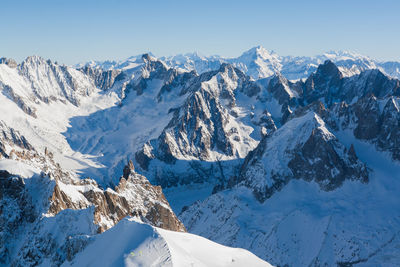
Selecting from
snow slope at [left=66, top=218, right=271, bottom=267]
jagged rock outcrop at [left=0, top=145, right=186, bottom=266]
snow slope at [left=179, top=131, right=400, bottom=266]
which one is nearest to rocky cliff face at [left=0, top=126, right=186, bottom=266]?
jagged rock outcrop at [left=0, top=145, right=186, bottom=266]

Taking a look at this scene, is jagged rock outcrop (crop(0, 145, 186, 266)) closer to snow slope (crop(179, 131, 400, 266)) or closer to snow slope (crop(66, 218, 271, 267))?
snow slope (crop(66, 218, 271, 267))


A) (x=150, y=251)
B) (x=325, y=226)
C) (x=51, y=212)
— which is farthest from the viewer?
(x=325, y=226)

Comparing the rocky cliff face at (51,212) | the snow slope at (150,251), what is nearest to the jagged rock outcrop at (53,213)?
the rocky cliff face at (51,212)

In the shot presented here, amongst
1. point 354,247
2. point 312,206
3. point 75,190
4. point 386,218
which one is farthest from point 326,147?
point 75,190

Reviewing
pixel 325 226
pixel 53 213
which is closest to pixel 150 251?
pixel 53 213

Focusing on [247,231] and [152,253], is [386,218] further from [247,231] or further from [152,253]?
[152,253]

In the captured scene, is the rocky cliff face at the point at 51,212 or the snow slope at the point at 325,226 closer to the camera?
the rocky cliff face at the point at 51,212

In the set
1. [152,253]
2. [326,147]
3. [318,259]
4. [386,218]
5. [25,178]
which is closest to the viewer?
[152,253]

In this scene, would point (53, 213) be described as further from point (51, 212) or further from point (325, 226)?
point (325, 226)

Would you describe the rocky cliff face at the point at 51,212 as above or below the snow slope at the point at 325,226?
above

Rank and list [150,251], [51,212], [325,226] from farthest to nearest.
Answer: [325,226] < [51,212] < [150,251]

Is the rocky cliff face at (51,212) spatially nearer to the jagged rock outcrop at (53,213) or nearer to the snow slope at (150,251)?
the jagged rock outcrop at (53,213)
